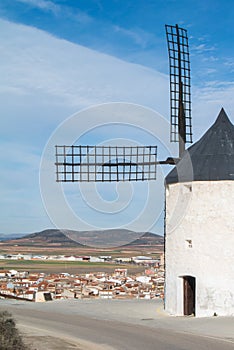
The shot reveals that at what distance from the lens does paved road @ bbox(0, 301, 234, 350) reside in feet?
42.1

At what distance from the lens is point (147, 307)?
67.2 ft

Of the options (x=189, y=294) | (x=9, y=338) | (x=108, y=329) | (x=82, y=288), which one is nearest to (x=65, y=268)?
(x=82, y=288)

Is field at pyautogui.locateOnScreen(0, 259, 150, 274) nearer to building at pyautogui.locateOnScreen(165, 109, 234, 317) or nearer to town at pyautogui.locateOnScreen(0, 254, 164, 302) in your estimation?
town at pyautogui.locateOnScreen(0, 254, 164, 302)

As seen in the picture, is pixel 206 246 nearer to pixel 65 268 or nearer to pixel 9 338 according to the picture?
pixel 9 338

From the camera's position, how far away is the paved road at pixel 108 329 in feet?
42.1

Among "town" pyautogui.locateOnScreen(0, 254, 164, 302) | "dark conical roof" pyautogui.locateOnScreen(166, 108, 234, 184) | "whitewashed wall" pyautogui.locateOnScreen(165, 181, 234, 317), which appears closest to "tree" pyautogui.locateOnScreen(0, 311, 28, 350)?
"whitewashed wall" pyautogui.locateOnScreen(165, 181, 234, 317)

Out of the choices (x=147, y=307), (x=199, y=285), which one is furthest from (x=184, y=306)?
(x=147, y=307)

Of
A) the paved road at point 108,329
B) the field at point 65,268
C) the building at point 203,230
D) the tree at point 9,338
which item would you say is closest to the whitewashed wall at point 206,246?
the building at point 203,230

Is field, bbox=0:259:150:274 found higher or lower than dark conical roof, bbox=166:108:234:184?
lower

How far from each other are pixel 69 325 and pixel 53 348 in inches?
165

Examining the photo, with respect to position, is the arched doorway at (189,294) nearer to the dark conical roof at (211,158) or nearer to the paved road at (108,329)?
the paved road at (108,329)

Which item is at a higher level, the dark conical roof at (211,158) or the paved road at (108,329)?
the dark conical roof at (211,158)

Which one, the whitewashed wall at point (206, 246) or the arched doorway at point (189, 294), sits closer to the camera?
the whitewashed wall at point (206, 246)

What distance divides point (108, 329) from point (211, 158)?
243 inches
